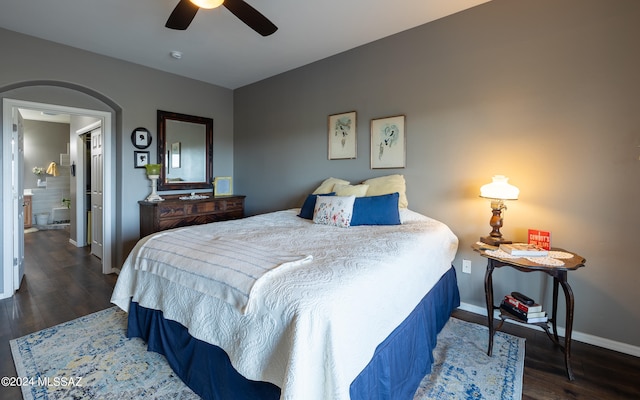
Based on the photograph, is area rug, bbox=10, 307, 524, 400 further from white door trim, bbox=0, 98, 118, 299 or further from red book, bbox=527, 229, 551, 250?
white door trim, bbox=0, 98, 118, 299

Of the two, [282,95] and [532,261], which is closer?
[532,261]

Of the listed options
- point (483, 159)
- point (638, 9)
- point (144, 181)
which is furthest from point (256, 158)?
point (638, 9)

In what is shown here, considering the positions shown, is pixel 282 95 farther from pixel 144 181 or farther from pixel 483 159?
pixel 483 159

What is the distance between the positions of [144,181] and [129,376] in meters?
2.68

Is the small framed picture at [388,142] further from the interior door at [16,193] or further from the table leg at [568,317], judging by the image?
the interior door at [16,193]

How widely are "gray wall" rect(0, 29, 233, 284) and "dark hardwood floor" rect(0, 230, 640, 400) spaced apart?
0.64 meters

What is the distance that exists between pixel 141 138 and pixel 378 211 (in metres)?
3.16

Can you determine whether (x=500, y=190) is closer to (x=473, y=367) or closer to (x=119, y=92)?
(x=473, y=367)

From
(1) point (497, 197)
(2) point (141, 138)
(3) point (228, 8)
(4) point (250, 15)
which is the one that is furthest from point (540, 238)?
(2) point (141, 138)

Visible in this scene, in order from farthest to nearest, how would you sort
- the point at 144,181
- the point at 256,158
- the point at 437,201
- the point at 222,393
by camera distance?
the point at 256,158 → the point at 144,181 → the point at 437,201 → the point at 222,393

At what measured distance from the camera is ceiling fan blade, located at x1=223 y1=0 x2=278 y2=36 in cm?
185

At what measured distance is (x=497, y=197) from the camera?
2150 millimetres

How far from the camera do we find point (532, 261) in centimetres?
183

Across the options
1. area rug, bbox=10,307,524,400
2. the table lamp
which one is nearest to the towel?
area rug, bbox=10,307,524,400
